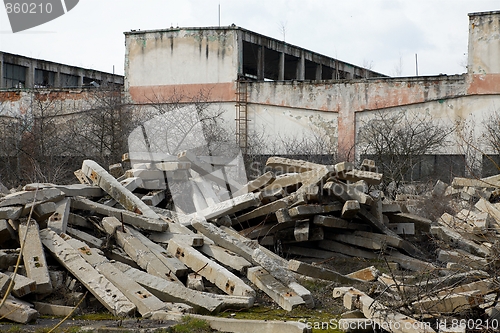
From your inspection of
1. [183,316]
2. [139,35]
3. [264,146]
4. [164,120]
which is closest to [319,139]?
[264,146]

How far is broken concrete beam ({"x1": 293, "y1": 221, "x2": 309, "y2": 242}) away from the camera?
8242 mm

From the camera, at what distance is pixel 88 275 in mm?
6148

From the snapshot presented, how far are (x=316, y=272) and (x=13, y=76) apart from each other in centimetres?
2524

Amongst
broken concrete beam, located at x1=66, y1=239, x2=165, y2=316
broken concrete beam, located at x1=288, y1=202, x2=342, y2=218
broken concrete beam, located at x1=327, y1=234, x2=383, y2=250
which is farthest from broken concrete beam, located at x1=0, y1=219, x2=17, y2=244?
broken concrete beam, located at x1=327, y1=234, x2=383, y2=250

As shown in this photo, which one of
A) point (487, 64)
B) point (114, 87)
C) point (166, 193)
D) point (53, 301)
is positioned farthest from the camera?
point (114, 87)

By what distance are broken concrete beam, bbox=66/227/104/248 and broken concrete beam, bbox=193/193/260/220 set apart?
5.24 ft

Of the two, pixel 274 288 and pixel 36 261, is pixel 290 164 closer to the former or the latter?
pixel 274 288

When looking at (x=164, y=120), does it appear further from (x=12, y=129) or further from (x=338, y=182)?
(x=338, y=182)

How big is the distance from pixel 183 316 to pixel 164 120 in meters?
12.7

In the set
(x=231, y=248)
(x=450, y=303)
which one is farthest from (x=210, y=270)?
(x=450, y=303)

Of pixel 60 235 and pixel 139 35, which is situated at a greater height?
pixel 139 35

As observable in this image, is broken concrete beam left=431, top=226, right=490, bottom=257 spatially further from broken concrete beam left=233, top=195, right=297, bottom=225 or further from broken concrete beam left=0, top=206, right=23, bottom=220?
broken concrete beam left=0, top=206, right=23, bottom=220

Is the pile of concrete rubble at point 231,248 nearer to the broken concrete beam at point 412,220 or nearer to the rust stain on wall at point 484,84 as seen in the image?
the broken concrete beam at point 412,220

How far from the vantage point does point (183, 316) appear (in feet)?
17.6
